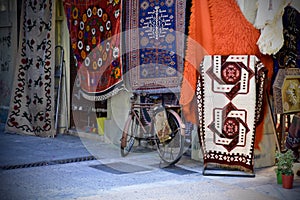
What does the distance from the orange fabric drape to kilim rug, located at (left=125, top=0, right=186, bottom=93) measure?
0.29 m

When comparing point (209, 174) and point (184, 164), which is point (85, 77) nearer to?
point (184, 164)

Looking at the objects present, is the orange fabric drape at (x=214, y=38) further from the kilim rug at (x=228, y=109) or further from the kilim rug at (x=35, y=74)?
the kilim rug at (x=35, y=74)

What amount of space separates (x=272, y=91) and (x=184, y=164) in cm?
152

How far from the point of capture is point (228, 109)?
6.52 m

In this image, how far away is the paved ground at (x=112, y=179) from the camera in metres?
5.55

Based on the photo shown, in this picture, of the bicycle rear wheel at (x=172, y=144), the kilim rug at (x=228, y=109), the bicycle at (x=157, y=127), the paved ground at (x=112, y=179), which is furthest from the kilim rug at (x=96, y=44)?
the kilim rug at (x=228, y=109)

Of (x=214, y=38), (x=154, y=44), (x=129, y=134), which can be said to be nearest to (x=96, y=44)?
(x=154, y=44)

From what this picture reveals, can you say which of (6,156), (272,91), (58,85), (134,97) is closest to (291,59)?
(272,91)

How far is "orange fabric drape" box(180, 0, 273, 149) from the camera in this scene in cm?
643

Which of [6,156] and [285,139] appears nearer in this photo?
[285,139]

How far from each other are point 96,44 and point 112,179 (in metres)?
2.85

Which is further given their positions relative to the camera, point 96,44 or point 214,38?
point 96,44

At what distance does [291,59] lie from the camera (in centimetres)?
653

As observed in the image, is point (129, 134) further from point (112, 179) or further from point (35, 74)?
point (35, 74)
